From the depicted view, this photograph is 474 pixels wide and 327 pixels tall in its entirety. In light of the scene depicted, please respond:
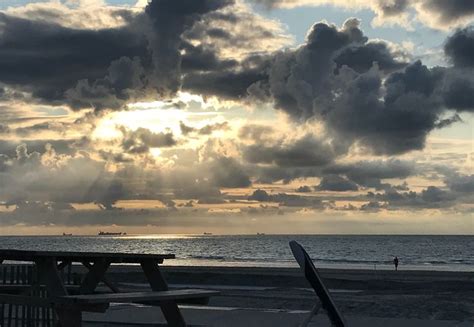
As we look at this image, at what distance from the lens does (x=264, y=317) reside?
54.5 ft

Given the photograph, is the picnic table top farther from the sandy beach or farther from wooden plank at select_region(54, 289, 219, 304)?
the sandy beach

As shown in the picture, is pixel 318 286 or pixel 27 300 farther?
pixel 27 300

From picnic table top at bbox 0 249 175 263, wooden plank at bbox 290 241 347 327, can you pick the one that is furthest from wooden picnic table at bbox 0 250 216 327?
wooden plank at bbox 290 241 347 327

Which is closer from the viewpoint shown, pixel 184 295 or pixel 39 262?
pixel 39 262

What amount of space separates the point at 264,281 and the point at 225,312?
1783cm

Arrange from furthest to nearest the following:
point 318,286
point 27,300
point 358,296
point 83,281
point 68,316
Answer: point 358,296, point 83,281, point 27,300, point 68,316, point 318,286

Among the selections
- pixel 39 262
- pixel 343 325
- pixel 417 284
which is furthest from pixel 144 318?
pixel 417 284

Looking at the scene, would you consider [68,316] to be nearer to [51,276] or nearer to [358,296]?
[51,276]

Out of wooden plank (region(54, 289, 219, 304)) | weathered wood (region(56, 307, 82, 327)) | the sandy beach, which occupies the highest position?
wooden plank (region(54, 289, 219, 304))

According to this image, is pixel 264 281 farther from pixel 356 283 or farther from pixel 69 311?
pixel 69 311

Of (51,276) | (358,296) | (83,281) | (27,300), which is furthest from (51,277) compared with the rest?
(358,296)

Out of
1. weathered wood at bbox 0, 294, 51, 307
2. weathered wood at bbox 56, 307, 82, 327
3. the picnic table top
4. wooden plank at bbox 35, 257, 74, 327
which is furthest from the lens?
the picnic table top

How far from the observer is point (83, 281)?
960 cm

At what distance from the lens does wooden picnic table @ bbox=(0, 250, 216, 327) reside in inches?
318
